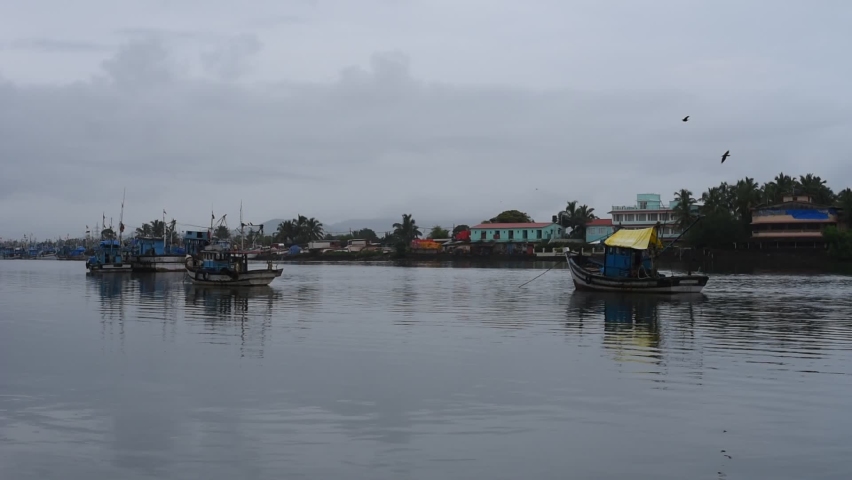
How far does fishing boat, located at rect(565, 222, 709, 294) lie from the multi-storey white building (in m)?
57.2

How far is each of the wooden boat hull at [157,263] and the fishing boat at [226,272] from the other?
26.8 metres

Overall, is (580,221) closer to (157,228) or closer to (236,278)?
(236,278)

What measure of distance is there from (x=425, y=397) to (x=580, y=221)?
9699 cm

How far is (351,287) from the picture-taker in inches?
2005

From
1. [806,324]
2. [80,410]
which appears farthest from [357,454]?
[806,324]

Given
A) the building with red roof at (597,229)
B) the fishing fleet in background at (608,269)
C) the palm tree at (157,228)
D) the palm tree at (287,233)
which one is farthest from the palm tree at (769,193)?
the palm tree at (157,228)

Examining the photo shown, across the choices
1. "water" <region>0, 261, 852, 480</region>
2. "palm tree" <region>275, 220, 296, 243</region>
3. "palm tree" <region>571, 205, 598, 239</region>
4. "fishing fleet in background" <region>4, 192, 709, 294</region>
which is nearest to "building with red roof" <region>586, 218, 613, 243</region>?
"palm tree" <region>571, 205, 598, 239</region>

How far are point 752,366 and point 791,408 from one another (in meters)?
4.37

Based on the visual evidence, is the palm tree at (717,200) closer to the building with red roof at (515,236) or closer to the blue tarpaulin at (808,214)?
the blue tarpaulin at (808,214)

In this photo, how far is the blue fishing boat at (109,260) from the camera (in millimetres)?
76125

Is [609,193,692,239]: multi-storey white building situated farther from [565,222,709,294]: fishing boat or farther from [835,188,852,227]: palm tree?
[565,222,709,294]: fishing boat

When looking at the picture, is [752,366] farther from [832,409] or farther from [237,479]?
[237,479]

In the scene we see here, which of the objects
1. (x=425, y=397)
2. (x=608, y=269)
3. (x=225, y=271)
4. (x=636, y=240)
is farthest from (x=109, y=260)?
(x=425, y=397)

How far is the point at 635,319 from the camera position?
1145 inches
